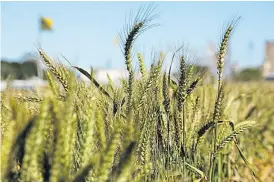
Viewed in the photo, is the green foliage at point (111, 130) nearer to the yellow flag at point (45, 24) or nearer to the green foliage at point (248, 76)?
the yellow flag at point (45, 24)

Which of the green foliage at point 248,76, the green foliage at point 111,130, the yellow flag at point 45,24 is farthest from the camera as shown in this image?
the green foliage at point 248,76

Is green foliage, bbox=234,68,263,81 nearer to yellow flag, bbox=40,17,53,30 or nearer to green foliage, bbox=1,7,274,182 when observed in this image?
yellow flag, bbox=40,17,53,30

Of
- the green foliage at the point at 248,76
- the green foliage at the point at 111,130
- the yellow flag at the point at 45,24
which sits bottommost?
the green foliage at the point at 111,130

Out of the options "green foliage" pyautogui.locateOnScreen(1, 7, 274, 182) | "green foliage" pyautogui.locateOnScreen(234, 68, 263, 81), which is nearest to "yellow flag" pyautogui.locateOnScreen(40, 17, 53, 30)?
"green foliage" pyautogui.locateOnScreen(234, 68, 263, 81)

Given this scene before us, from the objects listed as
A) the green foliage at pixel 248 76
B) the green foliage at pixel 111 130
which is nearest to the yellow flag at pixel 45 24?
the green foliage at pixel 248 76

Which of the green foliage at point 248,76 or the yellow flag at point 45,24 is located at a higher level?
the green foliage at point 248,76

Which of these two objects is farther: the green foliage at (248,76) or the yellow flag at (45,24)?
the green foliage at (248,76)

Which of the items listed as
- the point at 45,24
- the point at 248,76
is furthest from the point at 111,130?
the point at 248,76

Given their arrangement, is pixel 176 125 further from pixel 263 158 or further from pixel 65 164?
pixel 263 158

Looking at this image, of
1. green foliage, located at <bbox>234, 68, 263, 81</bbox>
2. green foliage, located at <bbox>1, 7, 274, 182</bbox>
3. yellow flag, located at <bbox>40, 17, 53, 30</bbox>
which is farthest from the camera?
green foliage, located at <bbox>234, 68, 263, 81</bbox>

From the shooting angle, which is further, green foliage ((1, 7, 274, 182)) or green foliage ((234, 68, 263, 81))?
green foliage ((234, 68, 263, 81))

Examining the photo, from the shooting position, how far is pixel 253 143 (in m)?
4.83

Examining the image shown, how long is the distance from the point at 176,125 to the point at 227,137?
0.63ft

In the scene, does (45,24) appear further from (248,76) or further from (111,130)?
(248,76)
